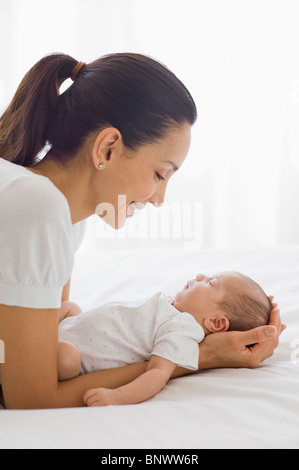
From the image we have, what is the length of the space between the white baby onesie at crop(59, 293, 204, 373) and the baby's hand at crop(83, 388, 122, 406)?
0.41 feet

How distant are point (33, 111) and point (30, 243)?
0.38 meters

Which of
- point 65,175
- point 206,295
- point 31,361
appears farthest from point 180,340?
point 65,175

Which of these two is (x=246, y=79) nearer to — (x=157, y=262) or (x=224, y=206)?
(x=224, y=206)

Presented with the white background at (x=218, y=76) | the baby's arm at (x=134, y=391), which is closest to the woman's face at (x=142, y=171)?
the baby's arm at (x=134, y=391)

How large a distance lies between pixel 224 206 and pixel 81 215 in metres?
2.30

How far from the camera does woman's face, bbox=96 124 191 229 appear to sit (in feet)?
3.86

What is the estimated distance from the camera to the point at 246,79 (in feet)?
11.1

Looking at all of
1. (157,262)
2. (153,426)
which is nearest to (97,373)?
(153,426)

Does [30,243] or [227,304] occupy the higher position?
[30,243]

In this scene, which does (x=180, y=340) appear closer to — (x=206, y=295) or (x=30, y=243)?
(x=206, y=295)

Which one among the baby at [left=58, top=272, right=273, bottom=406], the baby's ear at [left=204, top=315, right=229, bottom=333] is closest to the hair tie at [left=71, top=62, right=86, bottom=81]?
the baby at [left=58, top=272, right=273, bottom=406]

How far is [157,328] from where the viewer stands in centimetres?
117

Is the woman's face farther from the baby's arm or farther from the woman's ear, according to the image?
the baby's arm

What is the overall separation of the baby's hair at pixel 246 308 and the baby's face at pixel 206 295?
18 millimetres
